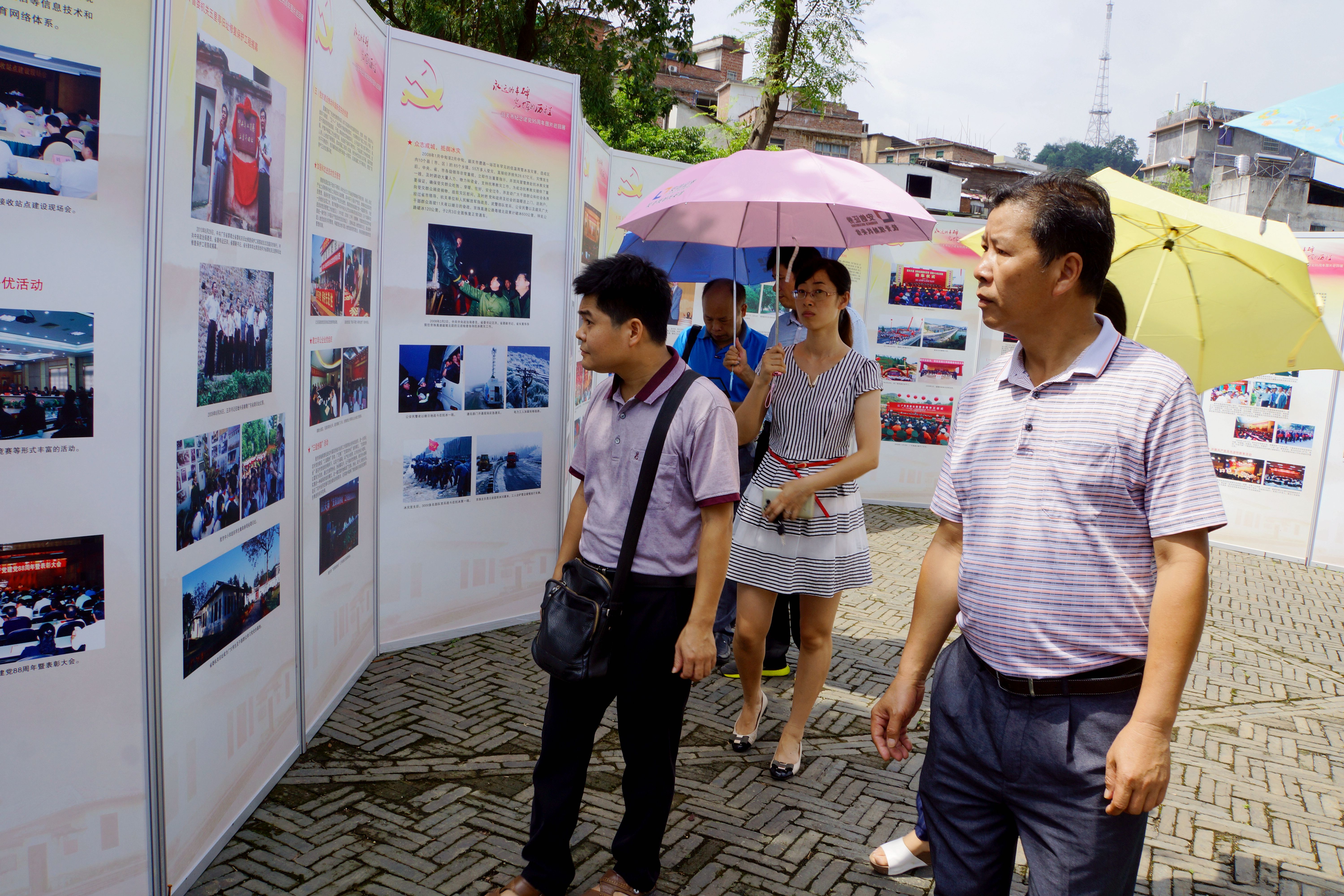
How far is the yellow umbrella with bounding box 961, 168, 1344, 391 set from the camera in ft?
10.0

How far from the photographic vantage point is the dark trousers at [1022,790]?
5.74 ft

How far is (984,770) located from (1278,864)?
2.46 metres

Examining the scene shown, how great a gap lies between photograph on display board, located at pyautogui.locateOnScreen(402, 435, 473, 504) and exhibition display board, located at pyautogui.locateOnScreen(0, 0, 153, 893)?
7.81 feet

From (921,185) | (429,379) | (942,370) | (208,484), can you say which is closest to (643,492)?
(208,484)

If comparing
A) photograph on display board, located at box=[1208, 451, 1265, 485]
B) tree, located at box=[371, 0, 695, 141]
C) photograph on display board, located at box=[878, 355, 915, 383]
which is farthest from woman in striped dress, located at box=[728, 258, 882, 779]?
tree, located at box=[371, 0, 695, 141]

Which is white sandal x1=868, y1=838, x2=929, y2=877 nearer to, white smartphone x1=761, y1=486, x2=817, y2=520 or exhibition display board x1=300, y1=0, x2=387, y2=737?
white smartphone x1=761, y1=486, x2=817, y2=520

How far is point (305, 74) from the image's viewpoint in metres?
3.45

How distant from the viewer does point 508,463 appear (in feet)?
17.6

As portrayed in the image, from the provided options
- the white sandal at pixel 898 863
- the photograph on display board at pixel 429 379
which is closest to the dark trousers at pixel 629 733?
the white sandal at pixel 898 863

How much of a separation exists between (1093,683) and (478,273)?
402 cm

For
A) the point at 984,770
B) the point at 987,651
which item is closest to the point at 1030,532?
the point at 987,651

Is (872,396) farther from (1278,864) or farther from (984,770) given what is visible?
(1278,864)

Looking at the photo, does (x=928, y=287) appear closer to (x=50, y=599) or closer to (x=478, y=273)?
(x=478, y=273)

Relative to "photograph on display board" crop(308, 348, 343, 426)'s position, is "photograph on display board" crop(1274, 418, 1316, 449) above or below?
below
